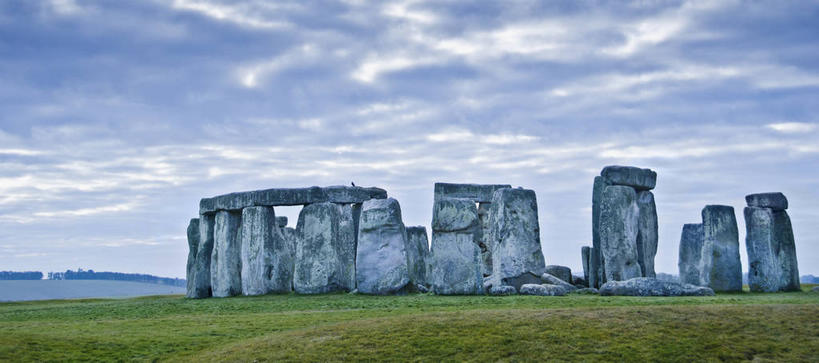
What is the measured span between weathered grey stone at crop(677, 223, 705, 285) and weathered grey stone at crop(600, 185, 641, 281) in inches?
107

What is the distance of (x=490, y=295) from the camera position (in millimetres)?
19531

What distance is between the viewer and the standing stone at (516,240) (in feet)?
70.1

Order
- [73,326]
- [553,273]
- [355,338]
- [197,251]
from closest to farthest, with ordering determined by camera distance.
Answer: [355,338]
[73,326]
[553,273]
[197,251]

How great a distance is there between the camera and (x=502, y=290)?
19.8m

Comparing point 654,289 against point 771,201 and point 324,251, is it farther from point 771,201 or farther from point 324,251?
point 324,251

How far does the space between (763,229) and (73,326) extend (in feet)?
55.4

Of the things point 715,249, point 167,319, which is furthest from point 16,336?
point 715,249

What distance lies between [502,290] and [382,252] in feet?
12.0

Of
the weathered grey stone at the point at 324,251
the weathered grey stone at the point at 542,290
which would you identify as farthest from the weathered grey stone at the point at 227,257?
the weathered grey stone at the point at 542,290

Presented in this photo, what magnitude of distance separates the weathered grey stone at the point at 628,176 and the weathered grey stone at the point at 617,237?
1.25 ft

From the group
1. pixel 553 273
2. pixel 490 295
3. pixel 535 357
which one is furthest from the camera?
pixel 553 273

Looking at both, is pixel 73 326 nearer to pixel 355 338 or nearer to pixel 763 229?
pixel 355 338

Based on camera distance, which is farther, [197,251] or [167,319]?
[197,251]

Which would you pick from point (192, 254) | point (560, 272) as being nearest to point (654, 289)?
point (560, 272)
